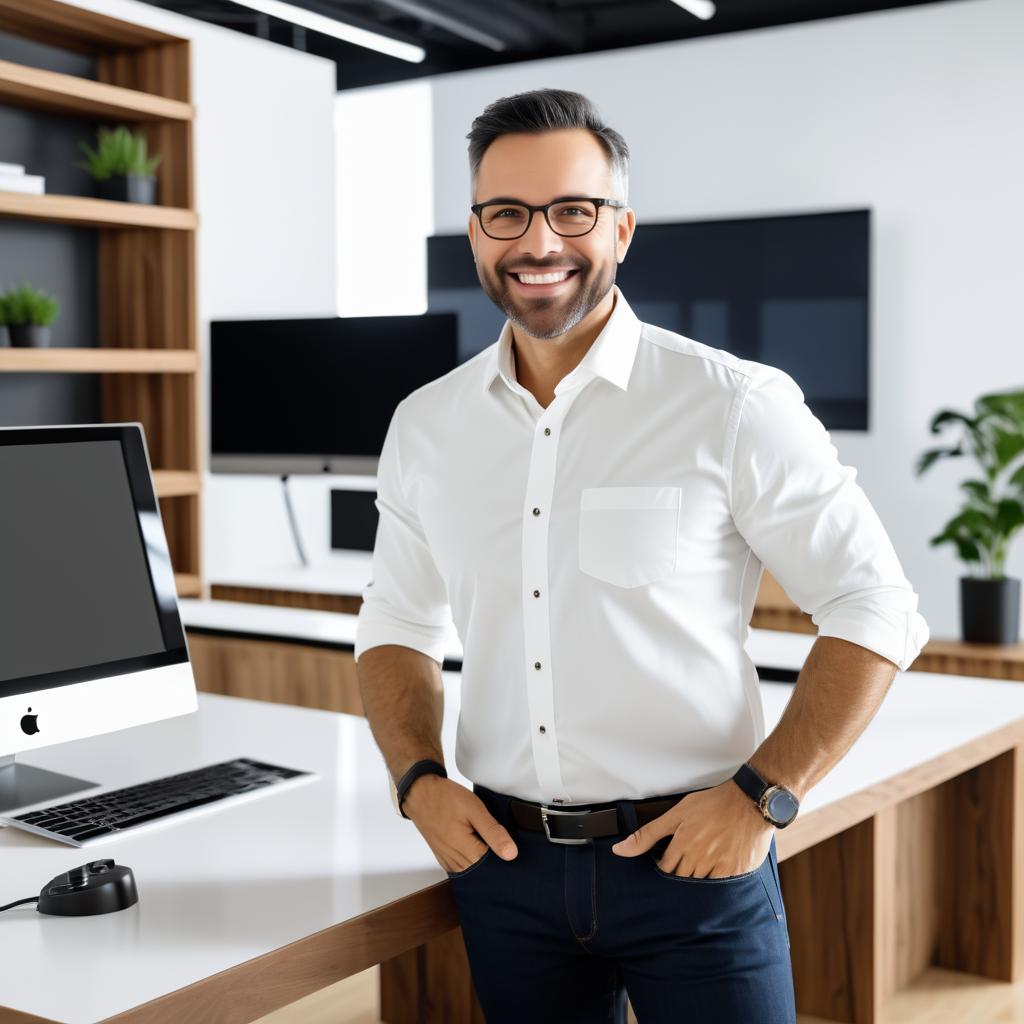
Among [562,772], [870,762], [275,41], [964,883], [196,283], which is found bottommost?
[964,883]

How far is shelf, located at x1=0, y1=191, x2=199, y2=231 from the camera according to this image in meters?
3.58

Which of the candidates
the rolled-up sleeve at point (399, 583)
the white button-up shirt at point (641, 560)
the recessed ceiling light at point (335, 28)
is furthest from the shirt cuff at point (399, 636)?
the recessed ceiling light at point (335, 28)

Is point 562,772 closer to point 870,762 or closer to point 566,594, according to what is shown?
point 566,594

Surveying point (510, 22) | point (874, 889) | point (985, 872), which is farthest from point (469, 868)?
point (510, 22)

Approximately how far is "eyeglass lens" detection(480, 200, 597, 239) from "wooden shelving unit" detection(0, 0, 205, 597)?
8.83 ft

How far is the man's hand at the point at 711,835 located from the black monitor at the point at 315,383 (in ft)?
8.05

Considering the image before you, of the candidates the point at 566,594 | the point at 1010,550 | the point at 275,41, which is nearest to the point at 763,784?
the point at 566,594

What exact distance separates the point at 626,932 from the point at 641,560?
1.22 feet

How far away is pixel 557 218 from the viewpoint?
53.4 inches

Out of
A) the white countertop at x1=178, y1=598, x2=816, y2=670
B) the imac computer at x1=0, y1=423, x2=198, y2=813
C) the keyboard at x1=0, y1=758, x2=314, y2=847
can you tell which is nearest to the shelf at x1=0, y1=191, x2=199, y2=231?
the white countertop at x1=178, y1=598, x2=816, y2=670

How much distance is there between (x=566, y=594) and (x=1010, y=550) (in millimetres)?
4483

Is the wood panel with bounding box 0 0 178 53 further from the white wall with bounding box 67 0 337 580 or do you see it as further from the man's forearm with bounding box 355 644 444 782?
the man's forearm with bounding box 355 644 444 782

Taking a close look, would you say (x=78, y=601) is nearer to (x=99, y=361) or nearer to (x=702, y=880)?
(x=702, y=880)

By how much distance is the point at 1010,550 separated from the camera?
5.39m
